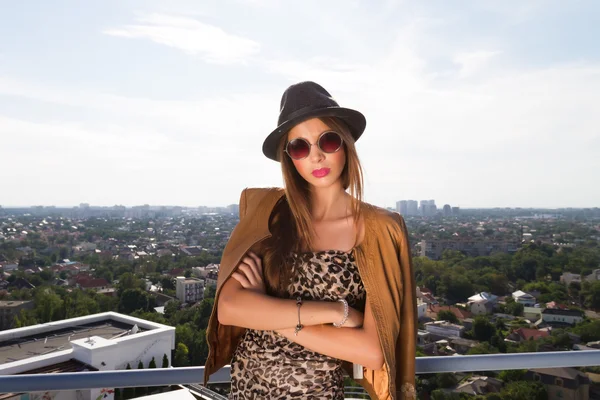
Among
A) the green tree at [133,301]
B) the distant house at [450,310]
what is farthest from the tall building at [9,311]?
the distant house at [450,310]

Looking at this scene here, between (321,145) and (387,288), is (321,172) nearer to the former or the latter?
(321,145)

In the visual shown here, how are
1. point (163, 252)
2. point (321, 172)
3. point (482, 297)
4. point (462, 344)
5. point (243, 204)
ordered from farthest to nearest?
point (163, 252) → point (482, 297) → point (462, 344) → point (243, 204) → point (321, 172)

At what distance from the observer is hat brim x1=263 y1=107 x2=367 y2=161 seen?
0.85m

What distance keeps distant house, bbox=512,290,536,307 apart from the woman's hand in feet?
75.8

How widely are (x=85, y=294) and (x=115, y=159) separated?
41767 mm

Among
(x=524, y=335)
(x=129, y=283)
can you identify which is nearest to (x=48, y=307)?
(x=129, y=283)

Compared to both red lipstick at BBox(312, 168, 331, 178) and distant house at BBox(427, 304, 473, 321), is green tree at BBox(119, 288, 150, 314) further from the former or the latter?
red lipstick at BBox(312, 168, 331, 178)

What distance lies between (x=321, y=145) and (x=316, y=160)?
33mm

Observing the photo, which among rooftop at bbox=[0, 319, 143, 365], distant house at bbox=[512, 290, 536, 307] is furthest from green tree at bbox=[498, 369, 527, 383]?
distant house at bbox=[512, 290, 536, 307]

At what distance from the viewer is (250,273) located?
88 centimetres

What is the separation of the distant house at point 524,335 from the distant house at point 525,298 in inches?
214

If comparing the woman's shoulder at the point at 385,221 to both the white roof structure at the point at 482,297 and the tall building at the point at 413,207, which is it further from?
the tall building at the point at 413,207

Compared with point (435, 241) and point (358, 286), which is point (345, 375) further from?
point (435, 241)

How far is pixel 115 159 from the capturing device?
58281 mm
